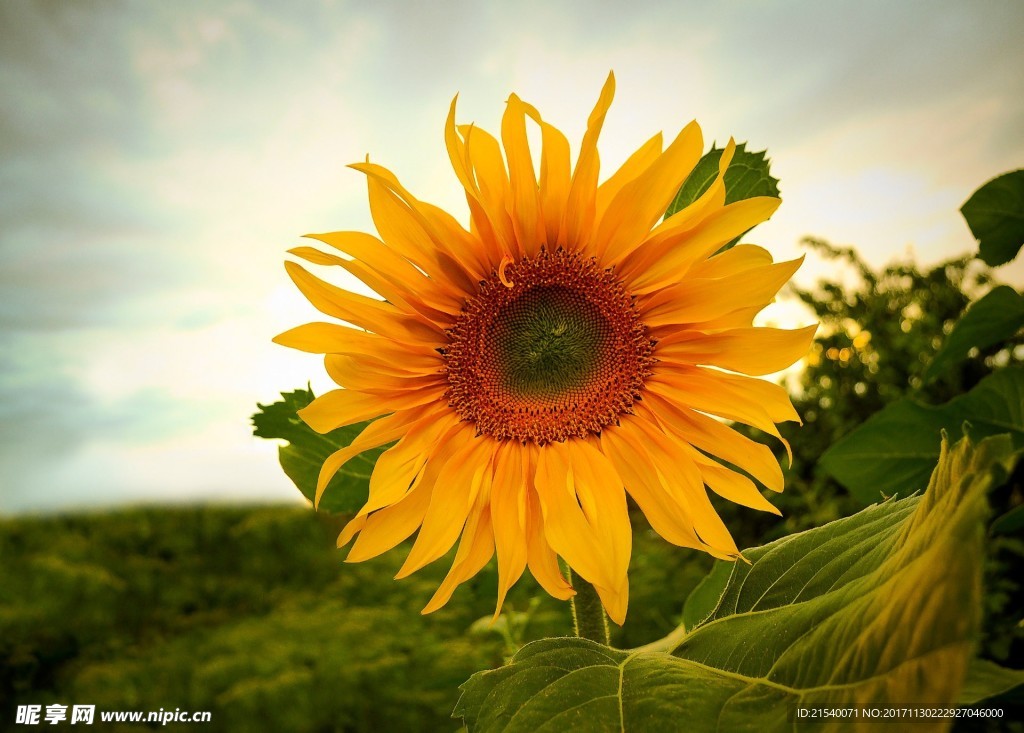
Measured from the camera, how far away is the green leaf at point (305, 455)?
80cm

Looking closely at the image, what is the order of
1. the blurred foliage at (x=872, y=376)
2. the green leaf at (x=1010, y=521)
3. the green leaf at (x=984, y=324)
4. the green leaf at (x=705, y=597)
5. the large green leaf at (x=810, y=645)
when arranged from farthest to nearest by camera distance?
the blurred foliage at (x=872, y=376)
the green leaf at (x=984, y=324)
the green leaf at (x=1010, y=521)
the green leaf at (x=705, y=597)
the large green leaf at (x=810, y=645)

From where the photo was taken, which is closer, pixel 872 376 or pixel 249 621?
pixel 872 376

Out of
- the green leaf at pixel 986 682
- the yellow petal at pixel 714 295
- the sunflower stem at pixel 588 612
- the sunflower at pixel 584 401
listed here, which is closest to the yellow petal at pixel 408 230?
the sunflower at pixel 584 401

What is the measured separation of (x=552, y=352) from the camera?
87 cm

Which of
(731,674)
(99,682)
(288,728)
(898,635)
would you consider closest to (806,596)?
(731,674)

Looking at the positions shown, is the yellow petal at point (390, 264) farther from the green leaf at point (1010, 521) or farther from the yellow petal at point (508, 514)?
the green leaf at point (1010, 521)

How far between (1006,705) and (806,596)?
0.14 m

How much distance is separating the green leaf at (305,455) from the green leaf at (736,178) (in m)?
0.44

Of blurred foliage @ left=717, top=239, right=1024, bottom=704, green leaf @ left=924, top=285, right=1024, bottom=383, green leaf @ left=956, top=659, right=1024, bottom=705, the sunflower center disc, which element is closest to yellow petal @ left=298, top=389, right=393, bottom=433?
the sunflower center disc

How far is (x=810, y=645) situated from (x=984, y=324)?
2.71 ft

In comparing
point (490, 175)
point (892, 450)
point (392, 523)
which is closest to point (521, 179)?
point (490, 175)

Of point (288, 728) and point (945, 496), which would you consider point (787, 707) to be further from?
point (288, 728)

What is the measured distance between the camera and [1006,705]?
1.65 feet

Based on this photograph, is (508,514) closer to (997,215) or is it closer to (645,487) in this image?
(645,487)
